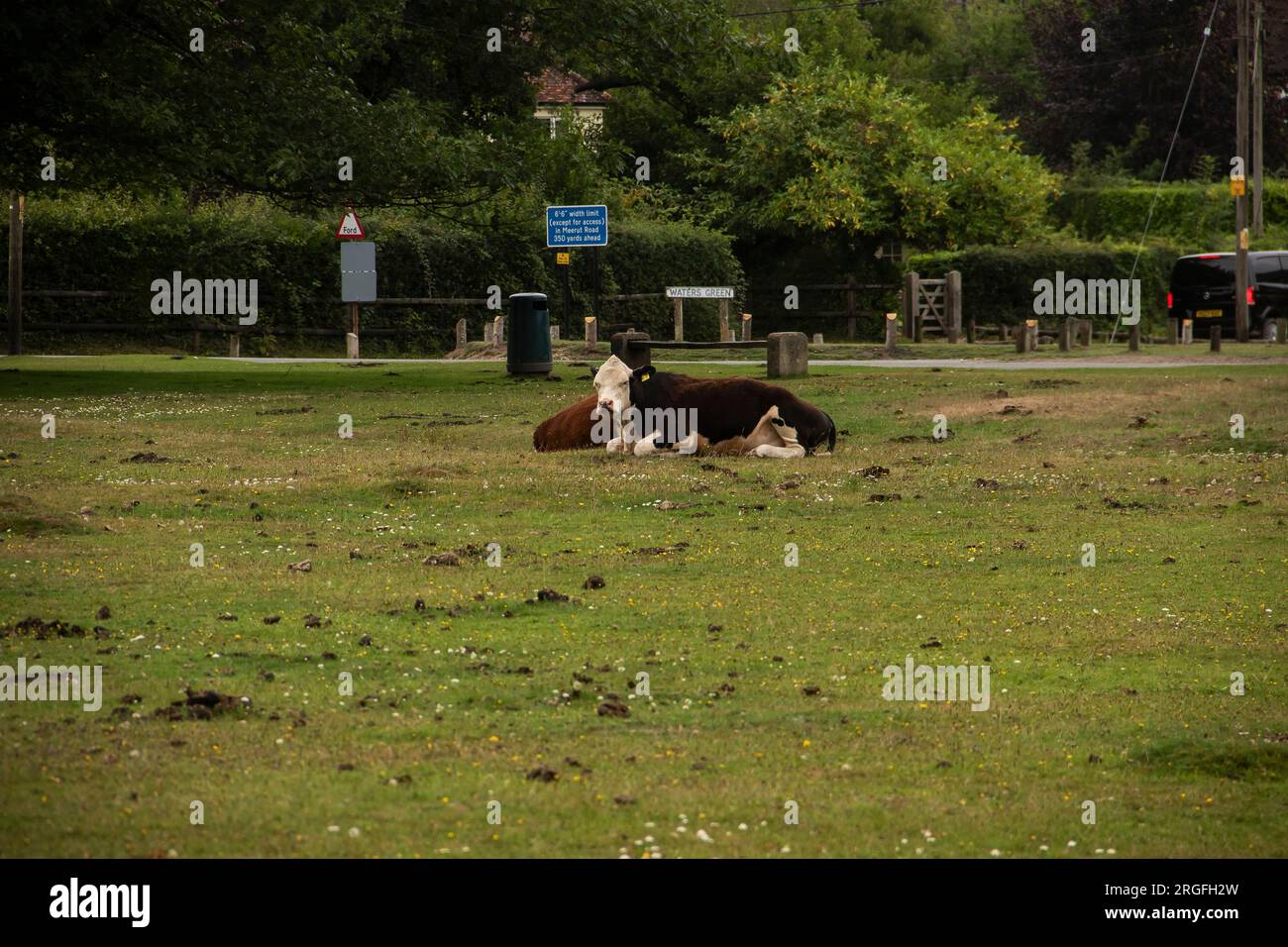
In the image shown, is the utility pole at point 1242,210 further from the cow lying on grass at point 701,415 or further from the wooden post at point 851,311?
the cow lying on grass at point 701,415

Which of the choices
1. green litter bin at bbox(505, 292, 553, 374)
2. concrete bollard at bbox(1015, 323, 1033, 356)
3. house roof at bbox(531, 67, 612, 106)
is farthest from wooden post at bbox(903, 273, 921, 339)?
house roof at bbox(531, 67, 612, 106)

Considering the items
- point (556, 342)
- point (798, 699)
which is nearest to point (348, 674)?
point (798, 699)

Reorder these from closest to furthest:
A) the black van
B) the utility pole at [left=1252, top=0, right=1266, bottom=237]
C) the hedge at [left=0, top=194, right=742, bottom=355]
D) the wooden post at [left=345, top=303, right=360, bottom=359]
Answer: the wooden post at [left=345, top=303, right=360, bottom=359], the hedge at [left=0, top=194, right=742, bottom=355], the black van, the utility pole at [left=1252, top=0, right=1266, bottom=237]

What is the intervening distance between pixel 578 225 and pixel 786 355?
8965 mm

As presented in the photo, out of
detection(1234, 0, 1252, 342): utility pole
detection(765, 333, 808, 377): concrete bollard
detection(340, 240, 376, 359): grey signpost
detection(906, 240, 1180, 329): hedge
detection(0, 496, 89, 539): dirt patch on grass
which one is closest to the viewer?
detection(0, 496, 89, 539): dirt patch on grass

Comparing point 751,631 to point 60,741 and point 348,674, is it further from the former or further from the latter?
point 60,741

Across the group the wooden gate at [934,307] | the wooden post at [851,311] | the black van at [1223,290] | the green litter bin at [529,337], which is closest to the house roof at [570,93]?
the wooden post at [851,311]

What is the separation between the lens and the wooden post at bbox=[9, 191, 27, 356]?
37.5 m

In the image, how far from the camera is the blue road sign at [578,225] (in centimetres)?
3578

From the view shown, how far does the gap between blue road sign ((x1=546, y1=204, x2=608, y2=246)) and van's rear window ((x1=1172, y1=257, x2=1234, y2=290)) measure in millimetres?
15425

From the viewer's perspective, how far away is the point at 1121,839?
6.62 meters

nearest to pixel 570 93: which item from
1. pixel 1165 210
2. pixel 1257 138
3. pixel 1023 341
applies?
pixel 1165 210

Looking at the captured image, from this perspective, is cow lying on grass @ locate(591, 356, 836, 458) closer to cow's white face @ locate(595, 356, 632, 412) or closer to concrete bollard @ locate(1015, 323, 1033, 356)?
cow's white face @ locate(595, 356, 632, 412)

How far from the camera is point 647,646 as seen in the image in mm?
9781
